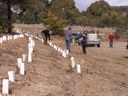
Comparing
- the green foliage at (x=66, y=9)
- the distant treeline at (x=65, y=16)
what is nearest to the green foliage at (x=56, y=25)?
the distant treeline at (x=65, y=16)

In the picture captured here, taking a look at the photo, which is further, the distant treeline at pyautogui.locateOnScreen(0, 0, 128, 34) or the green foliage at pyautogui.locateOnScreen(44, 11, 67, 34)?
the distant treeline at pyautogui.locateOnScreen(0, 0, 128, 34)

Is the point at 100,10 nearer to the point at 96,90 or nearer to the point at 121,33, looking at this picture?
the point at 121,33

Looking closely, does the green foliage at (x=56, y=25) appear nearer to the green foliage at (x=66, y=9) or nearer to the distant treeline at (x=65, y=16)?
the distant treeline at (x=65, y=16)

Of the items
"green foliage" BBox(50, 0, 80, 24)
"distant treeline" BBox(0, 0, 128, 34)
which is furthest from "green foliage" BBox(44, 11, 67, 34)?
"green foliage" BBox(50, 0, 80, 24)

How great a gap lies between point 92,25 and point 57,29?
28.1 m

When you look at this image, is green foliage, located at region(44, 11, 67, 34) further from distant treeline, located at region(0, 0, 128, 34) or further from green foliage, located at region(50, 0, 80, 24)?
green foliage, located at region(50, 0, 80, 24)

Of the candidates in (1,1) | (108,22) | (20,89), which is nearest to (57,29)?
(1,1)

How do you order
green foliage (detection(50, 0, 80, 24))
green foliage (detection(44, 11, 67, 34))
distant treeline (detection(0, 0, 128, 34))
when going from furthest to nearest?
green foliage (detection(50, 0, 80, 24)) → distant treeline (detection(0, 0, 128, 34)) → green foliage (detection(44, 11, 67, 34))

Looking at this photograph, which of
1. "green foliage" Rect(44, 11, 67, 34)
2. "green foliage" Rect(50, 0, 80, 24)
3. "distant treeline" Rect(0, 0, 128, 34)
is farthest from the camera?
"green foliage" Rect(50, 0, 80, 24)

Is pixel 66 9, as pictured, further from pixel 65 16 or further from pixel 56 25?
pixel 56 25

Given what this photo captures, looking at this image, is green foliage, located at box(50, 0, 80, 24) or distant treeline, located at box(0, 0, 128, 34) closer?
distant treeline, located at box(0, 0, 128, 34)

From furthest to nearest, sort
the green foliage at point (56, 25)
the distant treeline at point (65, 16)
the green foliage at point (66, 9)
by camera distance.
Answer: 1. the green foliage at point (66, 9)
2. the distant treeline at point (65, 16)
3. the green foliage at point (56, 25)

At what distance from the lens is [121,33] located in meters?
78.8

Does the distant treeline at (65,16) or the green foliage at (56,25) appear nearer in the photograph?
the green foliage at (56,25)
